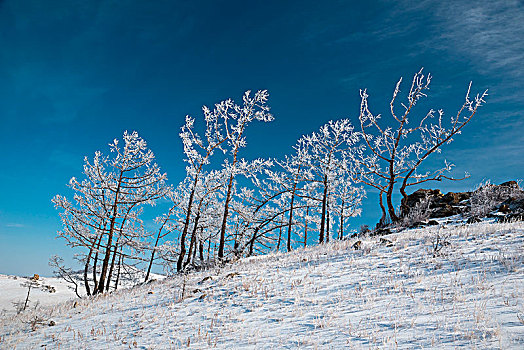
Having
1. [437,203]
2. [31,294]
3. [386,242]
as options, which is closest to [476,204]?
[437,203]

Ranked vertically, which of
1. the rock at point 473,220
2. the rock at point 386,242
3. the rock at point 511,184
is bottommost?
the rock at point 386,242

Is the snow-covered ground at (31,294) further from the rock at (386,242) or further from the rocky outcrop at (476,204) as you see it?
the rocky outcrop at (476,204)

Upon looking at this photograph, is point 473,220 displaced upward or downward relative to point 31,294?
upward

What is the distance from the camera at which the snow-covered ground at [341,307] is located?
3.97 m

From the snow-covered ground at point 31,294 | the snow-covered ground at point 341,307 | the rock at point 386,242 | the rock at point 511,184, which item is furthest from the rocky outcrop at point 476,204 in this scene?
the snow-covered ground at point 31,294

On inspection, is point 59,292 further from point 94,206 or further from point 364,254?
point 364,254

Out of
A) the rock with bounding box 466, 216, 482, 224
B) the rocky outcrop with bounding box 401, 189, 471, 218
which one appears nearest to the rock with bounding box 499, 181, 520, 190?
the rocky outcrop with bounding box 401, 189, 471, 218

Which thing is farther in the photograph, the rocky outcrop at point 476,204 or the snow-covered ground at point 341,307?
the rocky outcrop at point 476,204

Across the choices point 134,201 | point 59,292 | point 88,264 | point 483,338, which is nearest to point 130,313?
point 483,338

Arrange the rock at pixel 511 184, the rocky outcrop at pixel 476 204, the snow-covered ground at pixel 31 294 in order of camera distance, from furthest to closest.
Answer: the snow-covered ground at pixel 31 294 < the rock at pixel 511 184 < the rocky outcrop at pixel 476 204

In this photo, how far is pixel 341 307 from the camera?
529cm

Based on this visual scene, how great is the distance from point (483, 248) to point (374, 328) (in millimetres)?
4817

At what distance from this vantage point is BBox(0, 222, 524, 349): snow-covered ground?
3.97 meters

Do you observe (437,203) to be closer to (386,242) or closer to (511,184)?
(511,184)
